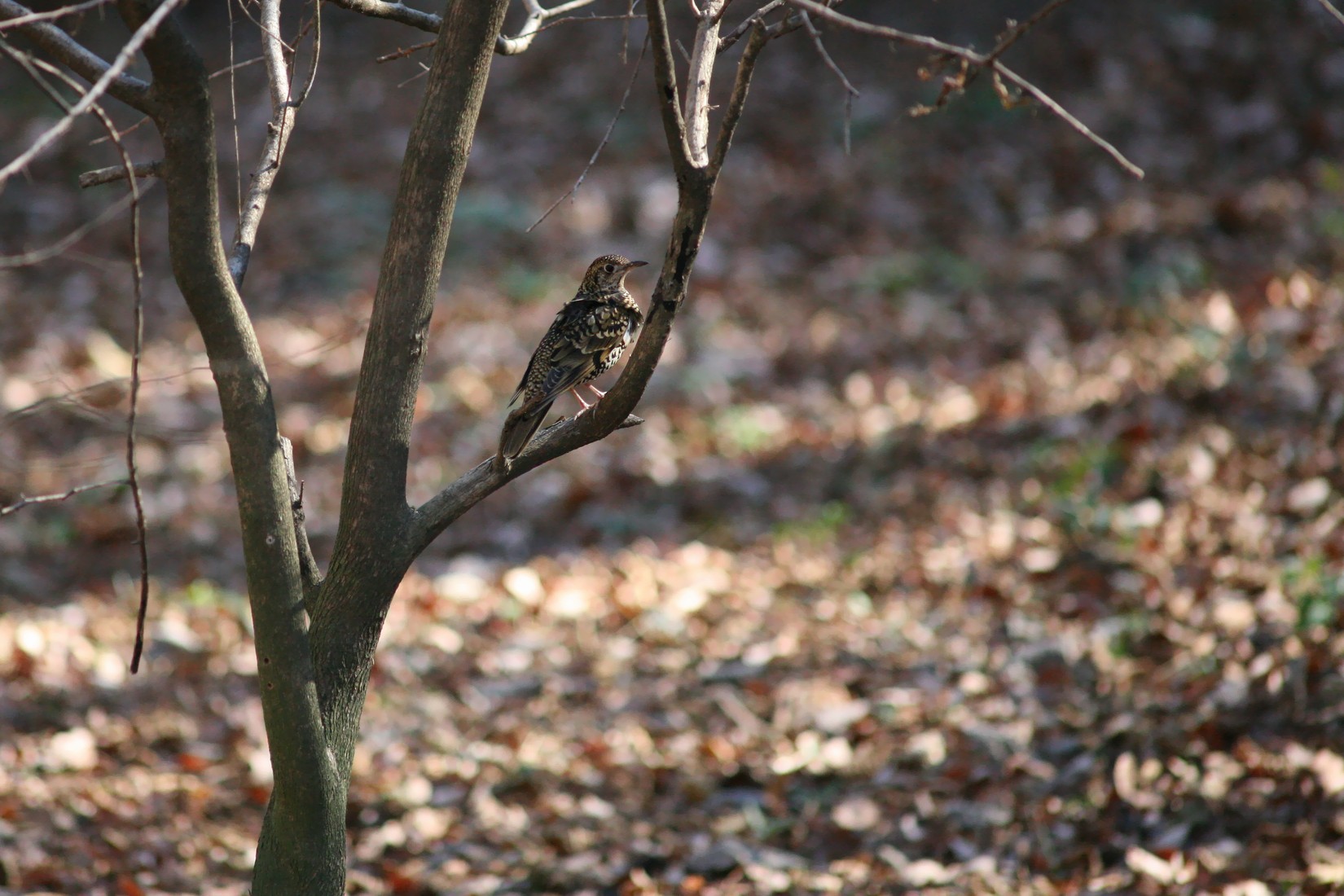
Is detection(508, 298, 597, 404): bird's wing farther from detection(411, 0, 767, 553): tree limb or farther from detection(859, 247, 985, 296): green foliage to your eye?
detection(859, 247, 985, 296): green foliage

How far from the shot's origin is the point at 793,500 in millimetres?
7012

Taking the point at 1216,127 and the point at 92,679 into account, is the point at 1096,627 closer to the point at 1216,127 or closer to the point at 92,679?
the point at 92,679

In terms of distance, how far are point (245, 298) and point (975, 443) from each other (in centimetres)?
625

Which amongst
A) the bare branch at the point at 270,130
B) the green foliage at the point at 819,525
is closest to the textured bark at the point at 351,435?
the bare branch at the point at 270,130

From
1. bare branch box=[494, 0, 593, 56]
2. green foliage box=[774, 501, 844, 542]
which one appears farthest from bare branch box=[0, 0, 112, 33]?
green foliage box=[774, 501, 844, 542]

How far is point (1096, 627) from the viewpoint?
520 cm

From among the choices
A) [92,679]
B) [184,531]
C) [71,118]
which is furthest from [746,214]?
[71,118]

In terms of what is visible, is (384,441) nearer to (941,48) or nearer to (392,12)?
(392,12)

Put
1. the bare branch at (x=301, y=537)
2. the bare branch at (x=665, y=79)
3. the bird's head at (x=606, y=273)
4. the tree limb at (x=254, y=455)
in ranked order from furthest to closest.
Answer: the bird's head at (x=606, y=273) < the bare branch at (x=301, y=537) < the tree limb at (x=254, y=455) < the bare branch at (x=665, y=79)

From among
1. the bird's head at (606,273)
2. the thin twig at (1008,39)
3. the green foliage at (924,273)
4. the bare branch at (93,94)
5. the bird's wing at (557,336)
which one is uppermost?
the green foliage at (924,273)

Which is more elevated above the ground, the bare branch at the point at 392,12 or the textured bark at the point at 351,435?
the bare branch at the point at 392,12

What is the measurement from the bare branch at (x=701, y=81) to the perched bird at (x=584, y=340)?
88 cm

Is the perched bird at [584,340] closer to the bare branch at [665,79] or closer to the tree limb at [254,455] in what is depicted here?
the tree limb at [254,455]

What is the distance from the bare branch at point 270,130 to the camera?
281 centimetres
